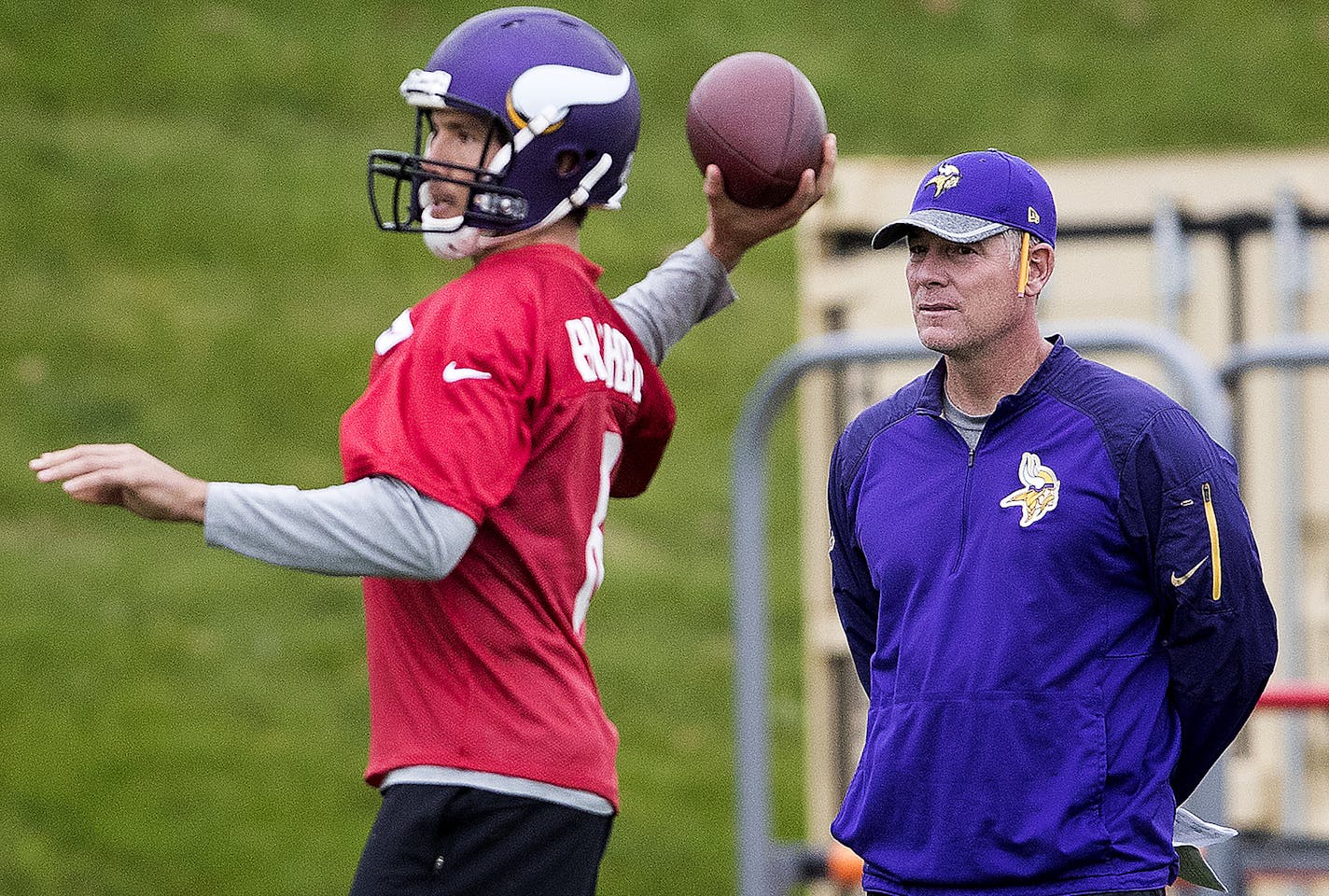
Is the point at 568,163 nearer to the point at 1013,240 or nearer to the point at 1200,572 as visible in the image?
the point at 1013,240

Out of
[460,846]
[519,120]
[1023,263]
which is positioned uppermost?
[519,120]

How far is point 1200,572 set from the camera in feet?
9.93

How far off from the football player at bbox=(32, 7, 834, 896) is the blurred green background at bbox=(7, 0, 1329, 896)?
17.1ft

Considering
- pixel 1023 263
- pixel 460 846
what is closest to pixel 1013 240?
pixel 1023 263

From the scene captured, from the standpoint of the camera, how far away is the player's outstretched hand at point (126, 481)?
285cm

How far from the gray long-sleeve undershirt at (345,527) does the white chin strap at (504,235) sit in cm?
52

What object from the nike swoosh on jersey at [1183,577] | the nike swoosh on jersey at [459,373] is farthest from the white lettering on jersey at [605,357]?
the nike swoosh on jersey at [1183,577]

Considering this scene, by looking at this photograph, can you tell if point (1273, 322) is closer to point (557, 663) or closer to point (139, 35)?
point (557, 663)

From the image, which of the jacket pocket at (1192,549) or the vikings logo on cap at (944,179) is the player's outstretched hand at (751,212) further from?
the jacket pocket at (1192,549)

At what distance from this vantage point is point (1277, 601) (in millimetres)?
6746

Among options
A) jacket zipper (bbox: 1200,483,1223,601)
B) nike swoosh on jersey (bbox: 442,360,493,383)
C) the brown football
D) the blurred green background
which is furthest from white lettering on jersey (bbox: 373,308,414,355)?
the blurred green background

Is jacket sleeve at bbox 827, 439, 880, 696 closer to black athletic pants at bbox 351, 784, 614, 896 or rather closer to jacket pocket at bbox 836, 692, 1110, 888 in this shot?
jacket pocket at bbox 836, 692, 1110, 888

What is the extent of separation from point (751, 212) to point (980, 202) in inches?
25.1

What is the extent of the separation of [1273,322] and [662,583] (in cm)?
372
